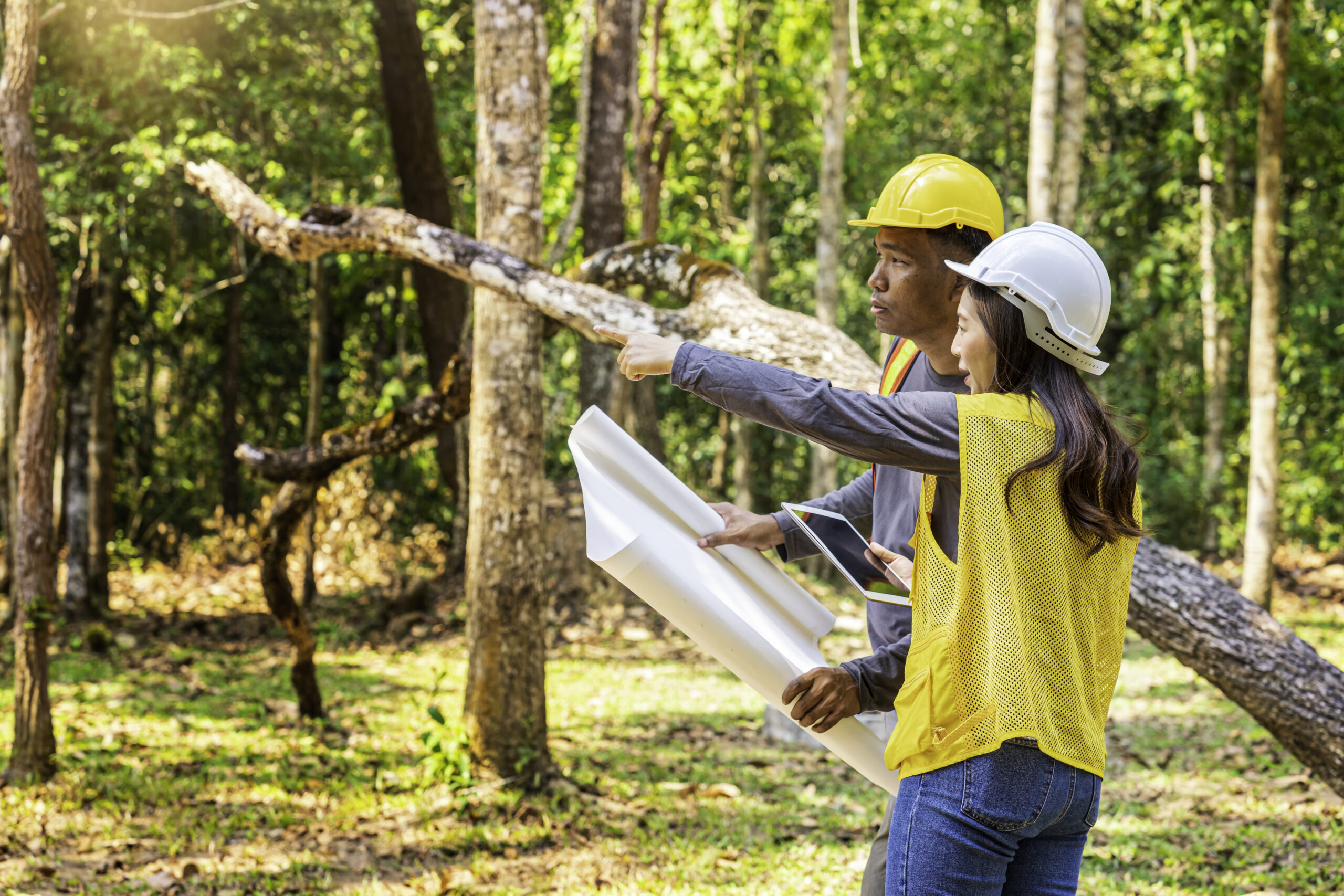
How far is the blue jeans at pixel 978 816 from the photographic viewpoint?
160 cm

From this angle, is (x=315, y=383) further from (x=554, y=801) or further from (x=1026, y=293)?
(x=1026, y=293)

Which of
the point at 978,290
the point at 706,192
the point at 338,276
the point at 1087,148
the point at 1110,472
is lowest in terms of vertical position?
the point at 1110,472

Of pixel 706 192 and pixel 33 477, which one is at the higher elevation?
pixel 706 192

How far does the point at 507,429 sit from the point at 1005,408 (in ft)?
10.1

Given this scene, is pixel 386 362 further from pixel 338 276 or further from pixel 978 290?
pixel 978 290

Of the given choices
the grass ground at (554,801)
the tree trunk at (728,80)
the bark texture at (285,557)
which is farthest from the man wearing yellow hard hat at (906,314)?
the tree trunk at (728,80)

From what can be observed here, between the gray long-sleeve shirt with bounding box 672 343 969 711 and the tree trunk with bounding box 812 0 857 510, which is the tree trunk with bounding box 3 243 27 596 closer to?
the tree trunk with bounding box 812 0 857 510

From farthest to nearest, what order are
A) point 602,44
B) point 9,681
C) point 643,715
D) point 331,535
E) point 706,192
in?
1. point 706,192
2. point 331,535
3. point 602,44
4. point 9,681
5. point 643,715

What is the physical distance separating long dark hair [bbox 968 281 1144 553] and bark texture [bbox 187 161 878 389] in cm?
177

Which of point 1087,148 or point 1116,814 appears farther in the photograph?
point 1087,148

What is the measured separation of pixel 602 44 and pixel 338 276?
187 inches

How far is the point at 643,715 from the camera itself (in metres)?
6.22

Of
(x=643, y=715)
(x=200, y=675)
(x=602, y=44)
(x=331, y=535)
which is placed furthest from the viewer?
(x=331, y=535)

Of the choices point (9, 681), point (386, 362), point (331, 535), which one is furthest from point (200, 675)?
point (386, 362)
